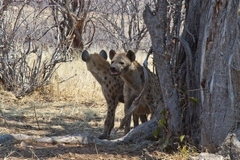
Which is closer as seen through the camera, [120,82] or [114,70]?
[114,70]

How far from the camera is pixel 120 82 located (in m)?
7.09

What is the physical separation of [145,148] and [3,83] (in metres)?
5.23

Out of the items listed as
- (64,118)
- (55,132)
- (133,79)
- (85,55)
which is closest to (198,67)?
(133,79)

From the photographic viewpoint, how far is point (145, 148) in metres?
5.16

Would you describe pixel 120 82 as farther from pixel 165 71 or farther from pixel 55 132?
pixel 165 71

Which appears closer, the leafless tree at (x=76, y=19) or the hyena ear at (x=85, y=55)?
the hyena ear at (x=85, y=55)

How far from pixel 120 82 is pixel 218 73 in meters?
2.66

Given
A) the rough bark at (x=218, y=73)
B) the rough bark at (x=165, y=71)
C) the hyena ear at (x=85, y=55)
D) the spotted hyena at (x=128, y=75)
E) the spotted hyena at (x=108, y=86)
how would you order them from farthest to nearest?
the hyena ear at (x=85, y=55) → the spotted hyena at (x=108, y=86) → the spotted hyena at (x=128, y=75) → the rough bark at (x=165, y=71) → the rough bark at (x=218, y=73)

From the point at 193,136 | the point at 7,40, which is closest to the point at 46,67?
the point at 7,40

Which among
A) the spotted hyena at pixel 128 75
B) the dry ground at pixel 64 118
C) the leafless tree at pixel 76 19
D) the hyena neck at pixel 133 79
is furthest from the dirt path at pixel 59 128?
the leafless tree at pixel 76 19

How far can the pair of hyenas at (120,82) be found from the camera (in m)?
6.62

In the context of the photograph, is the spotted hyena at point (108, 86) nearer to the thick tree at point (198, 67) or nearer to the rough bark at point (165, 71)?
the thick tree at point (198, 67)

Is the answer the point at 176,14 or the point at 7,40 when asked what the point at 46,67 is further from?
the point at 176,14

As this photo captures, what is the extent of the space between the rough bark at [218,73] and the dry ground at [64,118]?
1.31ft
